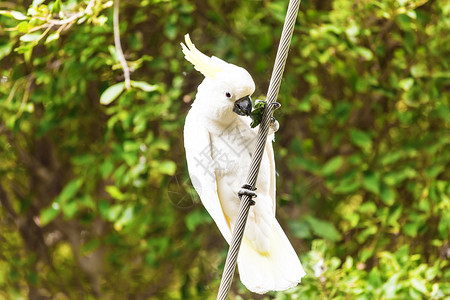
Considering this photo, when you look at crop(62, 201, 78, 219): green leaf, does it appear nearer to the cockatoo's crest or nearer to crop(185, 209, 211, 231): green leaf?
crop(185, 209, 211, 231): green leaf

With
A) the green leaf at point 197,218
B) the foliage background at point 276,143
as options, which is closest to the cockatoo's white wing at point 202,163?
the foliage background at point 276,143

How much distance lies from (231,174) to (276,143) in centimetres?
113

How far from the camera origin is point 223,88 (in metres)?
1.03

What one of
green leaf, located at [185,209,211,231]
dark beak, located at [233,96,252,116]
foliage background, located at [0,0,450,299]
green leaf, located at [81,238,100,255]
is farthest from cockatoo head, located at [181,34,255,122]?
green leaf, located at [81,238,100,255]

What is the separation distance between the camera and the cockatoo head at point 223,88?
1.02 m

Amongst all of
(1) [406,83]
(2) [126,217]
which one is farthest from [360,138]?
(2) [126,217]

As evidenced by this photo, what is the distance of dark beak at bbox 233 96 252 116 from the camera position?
3.37 ft

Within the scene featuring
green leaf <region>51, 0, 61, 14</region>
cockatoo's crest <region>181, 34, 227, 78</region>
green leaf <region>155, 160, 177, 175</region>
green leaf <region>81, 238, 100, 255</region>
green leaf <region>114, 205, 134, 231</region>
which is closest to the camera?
cockatoo's crest <region>181, 34, 227, 78</region>

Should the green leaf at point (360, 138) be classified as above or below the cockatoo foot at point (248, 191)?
below

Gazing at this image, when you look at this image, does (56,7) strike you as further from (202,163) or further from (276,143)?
(276,143)

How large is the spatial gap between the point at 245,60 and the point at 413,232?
82 centimetres

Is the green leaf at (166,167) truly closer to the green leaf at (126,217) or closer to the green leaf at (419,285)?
the green leaf at (126,217)

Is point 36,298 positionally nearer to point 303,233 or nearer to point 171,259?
point 171,259

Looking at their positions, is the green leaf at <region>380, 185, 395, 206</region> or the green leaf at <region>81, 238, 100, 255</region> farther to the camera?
the green leaf at <region>81, 238, 100, 255</region>
